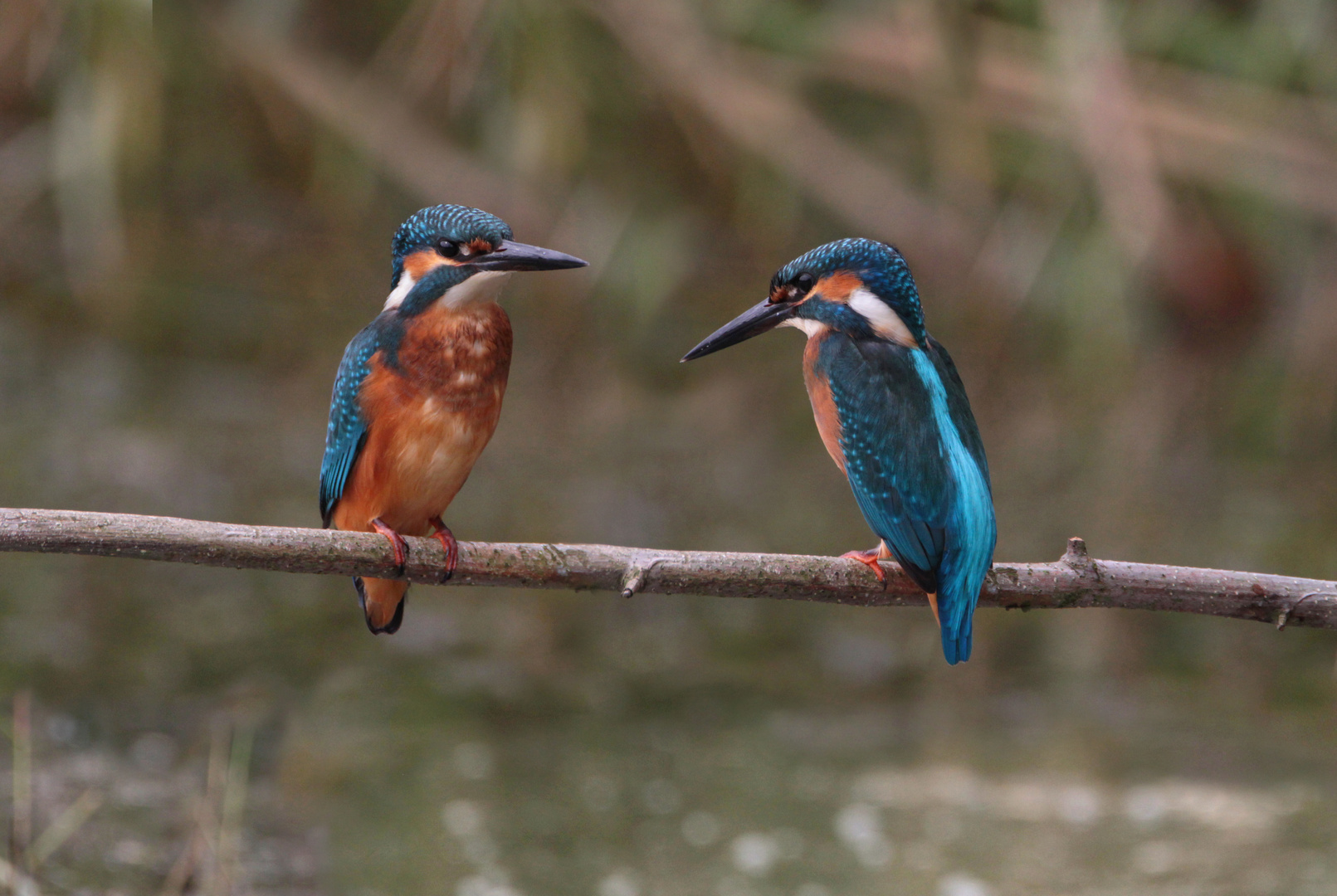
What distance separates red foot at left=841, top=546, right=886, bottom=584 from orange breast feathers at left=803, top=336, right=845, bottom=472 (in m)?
0.13

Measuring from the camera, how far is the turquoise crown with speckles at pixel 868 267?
6.42 ft

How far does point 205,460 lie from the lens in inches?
205

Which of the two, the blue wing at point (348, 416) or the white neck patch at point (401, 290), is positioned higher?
the white neck patch at point (401, 290)

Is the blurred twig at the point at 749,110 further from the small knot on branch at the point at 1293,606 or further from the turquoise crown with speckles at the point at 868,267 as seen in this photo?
the small knot on branch at the point at 1293,606

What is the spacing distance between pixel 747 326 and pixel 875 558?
0.40 metres

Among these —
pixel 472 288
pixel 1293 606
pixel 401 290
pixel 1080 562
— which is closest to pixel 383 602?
pixel 401 290

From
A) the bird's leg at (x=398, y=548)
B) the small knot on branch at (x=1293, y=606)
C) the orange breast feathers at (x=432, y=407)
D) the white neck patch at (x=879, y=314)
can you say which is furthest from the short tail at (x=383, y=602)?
the small knot on branch at (x=1293, y=606)

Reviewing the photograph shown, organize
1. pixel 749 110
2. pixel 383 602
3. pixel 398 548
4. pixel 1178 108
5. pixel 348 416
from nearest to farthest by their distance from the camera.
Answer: pixel 398 548, pixel 348 416, pixel 383 602, pixel 749 110, pixel 1178 108

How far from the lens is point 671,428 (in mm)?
6352

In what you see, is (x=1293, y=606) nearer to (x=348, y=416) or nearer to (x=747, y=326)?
(x=747, y=326)

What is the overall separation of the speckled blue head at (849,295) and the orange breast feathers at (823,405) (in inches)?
2.3

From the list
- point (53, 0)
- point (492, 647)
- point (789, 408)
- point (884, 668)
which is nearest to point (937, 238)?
point (789, 408)

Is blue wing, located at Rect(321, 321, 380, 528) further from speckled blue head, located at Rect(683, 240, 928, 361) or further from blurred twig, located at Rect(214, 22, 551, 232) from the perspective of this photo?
blurred twig, located at Rect(214, 22, 551, 232)

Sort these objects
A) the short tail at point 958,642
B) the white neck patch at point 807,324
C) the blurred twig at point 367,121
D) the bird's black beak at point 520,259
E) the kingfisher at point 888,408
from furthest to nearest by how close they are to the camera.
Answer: the blurred twig at point 367,121, the white neck patch at point 807,324, the kingfisher at point 888,408, the short tail at point 958,642, the bird's black beak at point 520,259
